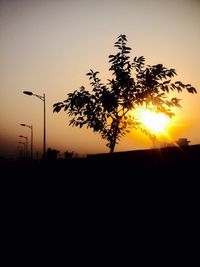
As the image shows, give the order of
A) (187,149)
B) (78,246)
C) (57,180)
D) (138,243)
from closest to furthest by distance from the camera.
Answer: (187,149), (138,243), (78,246), (57,180)

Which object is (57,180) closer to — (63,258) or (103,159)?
(103,159)

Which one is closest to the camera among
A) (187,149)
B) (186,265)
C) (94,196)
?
(186,265)

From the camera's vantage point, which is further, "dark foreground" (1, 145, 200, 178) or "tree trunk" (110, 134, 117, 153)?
"tree trunk" (110, 134, 117, 153)

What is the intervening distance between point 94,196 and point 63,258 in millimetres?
2269

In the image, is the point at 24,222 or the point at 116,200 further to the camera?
the point at 24,222

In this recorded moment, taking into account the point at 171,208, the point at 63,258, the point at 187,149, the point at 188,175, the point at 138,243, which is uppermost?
the point at 187,149

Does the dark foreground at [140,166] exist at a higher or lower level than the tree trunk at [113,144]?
lower

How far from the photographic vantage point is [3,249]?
8445 millimetres

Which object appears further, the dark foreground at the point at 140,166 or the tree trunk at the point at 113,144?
the tree trunk at the point at 113,144

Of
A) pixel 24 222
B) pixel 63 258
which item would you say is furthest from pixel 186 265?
pixel 24 222

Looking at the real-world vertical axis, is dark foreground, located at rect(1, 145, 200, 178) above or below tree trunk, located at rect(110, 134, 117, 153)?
below

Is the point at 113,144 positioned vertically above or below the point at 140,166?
above

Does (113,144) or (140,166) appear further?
(113,144)

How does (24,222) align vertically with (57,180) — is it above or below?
below
